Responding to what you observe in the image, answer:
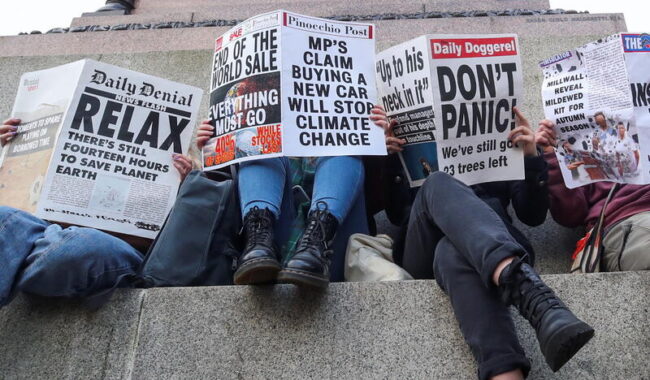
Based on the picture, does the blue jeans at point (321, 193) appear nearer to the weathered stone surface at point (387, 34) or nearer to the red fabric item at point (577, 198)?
the red fabric item at point (577, 198)

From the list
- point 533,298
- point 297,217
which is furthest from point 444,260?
point 297,217

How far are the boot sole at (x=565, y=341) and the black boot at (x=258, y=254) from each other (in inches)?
39.1

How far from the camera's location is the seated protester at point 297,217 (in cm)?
264

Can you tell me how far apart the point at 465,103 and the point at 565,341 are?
1471mm

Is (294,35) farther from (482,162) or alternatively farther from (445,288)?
(445,288)

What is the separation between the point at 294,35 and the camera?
3.40 meters

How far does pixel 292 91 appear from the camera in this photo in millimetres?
3264

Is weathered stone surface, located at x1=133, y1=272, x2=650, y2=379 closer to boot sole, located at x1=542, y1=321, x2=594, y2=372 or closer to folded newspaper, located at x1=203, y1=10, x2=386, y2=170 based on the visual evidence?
boot sole, located at x1=542, y1=321, x2=594, y2=372

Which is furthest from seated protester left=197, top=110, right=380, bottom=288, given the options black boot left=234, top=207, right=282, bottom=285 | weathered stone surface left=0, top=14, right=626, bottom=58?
weathered stone surface left=0, top=14, right=626, bottom=58

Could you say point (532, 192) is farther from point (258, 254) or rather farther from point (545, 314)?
point (258, 254)

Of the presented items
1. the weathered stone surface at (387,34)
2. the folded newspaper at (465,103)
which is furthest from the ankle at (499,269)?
the weathered stone surface at (387,34)

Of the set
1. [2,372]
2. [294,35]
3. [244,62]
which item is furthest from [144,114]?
[2,372]

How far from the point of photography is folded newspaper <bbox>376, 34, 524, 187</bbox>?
3.33 m

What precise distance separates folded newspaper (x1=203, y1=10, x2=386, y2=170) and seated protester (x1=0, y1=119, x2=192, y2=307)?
67 centimetres
